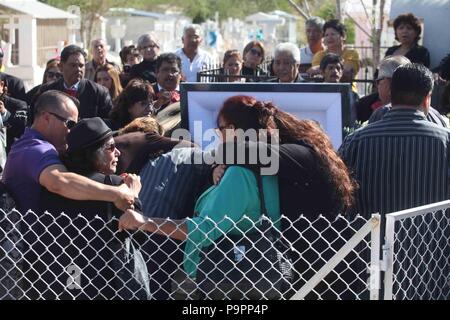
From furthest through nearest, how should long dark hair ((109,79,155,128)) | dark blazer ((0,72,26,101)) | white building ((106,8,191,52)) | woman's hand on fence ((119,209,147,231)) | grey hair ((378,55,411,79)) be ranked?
1. white building ((106,8,191,52))
2. dark blazer ((0,72,26,101))
3. long dark hair ((109,79,155,128))
4. grey hair ((378,55,411,79))
5. woman's hand on fence ((119,209,147,231))

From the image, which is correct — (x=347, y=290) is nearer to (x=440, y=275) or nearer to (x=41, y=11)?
(x=440, y=275)

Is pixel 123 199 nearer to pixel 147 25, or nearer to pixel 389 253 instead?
pixel 389 253

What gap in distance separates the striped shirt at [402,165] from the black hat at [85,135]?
138 centimetres

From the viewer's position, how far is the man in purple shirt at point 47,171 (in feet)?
16.1

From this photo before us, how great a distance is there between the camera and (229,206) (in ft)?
15.3

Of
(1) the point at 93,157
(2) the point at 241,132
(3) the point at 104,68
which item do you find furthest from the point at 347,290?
(3) the point at 104,68

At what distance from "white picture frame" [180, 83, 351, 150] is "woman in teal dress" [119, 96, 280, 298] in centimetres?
113

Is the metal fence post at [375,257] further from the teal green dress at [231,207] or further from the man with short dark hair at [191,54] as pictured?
the man with short dark hair at [191,54]

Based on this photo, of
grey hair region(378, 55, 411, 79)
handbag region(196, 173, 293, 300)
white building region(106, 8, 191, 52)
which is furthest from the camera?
white building region(106, 8, 191, 52)

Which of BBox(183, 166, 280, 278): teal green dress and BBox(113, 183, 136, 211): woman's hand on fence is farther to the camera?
BBox(113, 183, 136, 211): woman's hand on fence

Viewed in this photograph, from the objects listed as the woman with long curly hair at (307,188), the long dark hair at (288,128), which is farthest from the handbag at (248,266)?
the long dark hair at (288,128)

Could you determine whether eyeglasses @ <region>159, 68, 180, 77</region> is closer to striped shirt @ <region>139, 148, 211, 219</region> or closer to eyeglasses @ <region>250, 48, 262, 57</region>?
eyeglasses @ <region>250, 48, 262, 57</region>

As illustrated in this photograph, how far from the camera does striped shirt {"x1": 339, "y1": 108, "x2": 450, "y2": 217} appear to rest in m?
5.26

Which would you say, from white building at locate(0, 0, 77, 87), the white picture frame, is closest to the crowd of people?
the white picture frame
